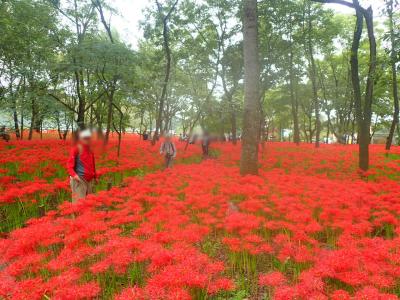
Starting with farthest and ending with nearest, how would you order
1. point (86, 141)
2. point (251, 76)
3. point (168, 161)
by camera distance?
1. point (168, 161)
2. point (251, 76)
3. point (86, 141)

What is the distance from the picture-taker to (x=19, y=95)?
13266mm

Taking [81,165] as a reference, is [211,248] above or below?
A: below

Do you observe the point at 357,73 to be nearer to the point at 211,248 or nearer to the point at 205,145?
the point at 205,145

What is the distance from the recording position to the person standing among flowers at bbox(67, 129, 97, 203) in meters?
6.34

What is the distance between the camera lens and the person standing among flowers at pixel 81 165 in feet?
20.8

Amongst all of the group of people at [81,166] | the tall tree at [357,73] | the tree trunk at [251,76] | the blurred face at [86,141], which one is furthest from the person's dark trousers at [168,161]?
the tall tree at [357,73]

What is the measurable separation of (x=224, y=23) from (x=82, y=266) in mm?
20351

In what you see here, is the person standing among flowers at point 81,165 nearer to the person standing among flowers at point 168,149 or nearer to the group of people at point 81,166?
the group of people at point 81,166

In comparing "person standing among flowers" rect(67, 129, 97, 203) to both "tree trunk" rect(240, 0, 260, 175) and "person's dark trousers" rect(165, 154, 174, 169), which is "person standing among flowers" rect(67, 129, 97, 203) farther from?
"person's dark trousers" rect(165, 154, 174, 169)

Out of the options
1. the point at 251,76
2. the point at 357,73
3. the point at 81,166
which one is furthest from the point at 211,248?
the point at 357,73

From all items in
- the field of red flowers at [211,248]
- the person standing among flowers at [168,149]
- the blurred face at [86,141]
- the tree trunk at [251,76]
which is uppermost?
the tree trunk at [251,76]

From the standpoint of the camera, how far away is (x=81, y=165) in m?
6.60

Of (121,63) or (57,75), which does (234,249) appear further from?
(57,75)

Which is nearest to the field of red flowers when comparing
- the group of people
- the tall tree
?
the group of people
